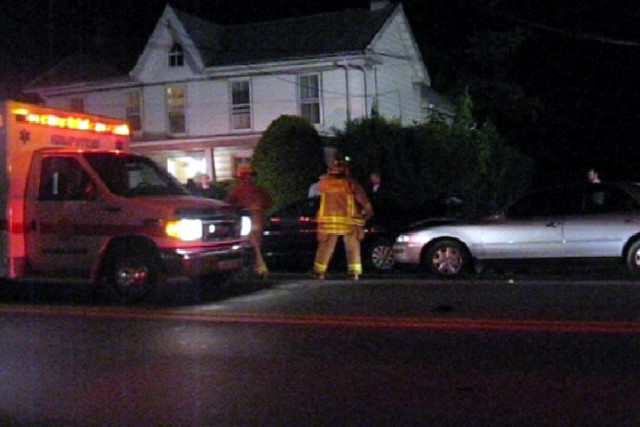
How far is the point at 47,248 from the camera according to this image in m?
13.0

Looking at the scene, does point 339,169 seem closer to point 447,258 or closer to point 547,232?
point 447,258

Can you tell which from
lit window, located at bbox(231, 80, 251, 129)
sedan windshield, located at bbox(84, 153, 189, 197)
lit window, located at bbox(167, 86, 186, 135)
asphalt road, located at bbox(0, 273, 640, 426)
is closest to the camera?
asphalt road, located at bbox(0, 273, 640, 426)

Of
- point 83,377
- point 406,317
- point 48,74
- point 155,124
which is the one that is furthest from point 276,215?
point 48,74

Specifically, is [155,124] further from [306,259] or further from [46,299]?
[46,299]

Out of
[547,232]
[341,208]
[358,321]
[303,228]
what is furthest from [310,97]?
[358,321]

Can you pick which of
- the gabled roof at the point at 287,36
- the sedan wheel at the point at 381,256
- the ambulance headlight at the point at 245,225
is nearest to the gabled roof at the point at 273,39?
the gabled roof at the point at 287,36

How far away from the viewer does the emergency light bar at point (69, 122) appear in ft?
43.3

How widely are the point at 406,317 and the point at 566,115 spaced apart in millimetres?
28912

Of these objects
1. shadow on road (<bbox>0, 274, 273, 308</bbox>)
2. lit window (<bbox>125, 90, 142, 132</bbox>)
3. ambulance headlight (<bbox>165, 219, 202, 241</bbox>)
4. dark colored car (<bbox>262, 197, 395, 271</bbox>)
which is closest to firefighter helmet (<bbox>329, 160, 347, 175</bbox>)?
shadow on road (<bbox>0, 274, 273, 308</bbox>)

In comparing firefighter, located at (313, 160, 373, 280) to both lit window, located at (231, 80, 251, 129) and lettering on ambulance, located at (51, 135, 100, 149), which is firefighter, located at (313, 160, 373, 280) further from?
lit window, located at (231, 80, 251, 129)

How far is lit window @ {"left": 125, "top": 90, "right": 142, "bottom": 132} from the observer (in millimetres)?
32781

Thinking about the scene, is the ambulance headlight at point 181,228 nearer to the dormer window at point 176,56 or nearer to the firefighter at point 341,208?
the firefighter at point 341,208

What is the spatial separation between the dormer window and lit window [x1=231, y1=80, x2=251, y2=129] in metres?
1.91

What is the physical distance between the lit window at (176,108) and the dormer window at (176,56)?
74 centimetres
